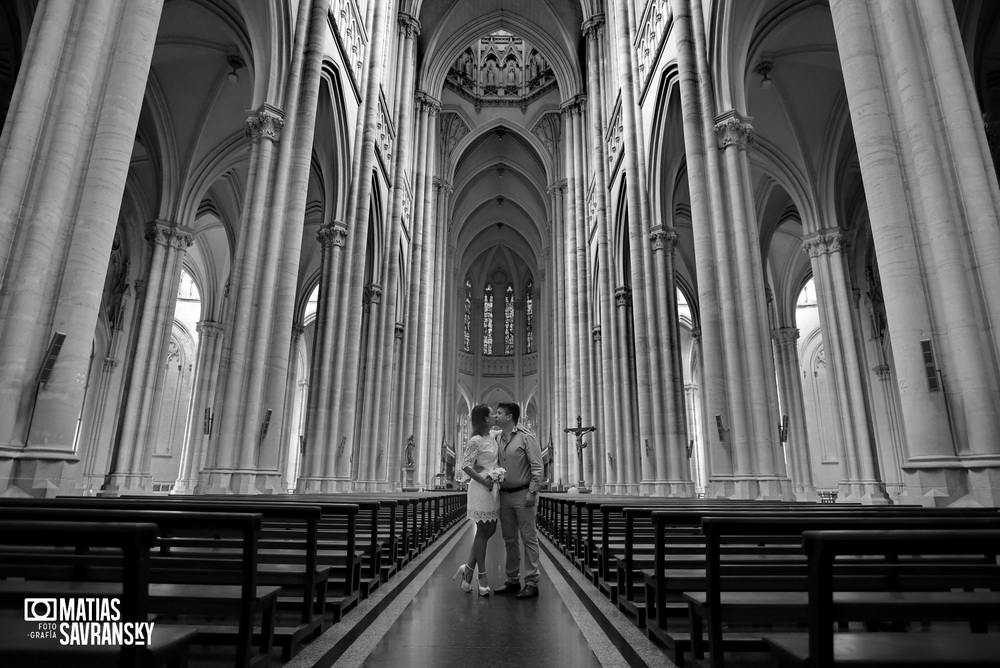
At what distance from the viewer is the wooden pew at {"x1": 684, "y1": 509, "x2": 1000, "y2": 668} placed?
215 cm

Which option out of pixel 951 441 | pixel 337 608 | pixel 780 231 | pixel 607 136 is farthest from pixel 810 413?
pixel 337 608

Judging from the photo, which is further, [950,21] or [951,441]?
[950,21]

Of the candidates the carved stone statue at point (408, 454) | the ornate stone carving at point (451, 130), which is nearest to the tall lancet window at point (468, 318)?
the ornate stone carving at point (451, 130)

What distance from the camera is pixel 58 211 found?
5363 millimetres

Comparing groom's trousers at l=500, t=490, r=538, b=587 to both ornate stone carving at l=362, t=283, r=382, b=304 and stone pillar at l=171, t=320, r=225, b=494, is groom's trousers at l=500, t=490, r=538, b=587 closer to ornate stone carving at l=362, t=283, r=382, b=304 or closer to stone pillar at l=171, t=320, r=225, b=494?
ornate stone carving at l=362, t=283, r=382, b=304

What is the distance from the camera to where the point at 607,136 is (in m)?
21.5

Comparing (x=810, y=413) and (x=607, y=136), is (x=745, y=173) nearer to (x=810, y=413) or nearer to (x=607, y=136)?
(x=607, y=136)

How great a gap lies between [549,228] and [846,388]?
856 inches

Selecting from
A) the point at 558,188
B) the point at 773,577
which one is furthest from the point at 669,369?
the point at 558,188

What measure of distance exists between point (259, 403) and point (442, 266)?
71.3ft

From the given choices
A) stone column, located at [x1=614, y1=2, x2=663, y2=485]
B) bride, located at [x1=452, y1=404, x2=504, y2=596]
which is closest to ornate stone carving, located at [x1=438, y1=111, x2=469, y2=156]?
stone column, located at [x1=614, y1=2, x2=663, y2=485]

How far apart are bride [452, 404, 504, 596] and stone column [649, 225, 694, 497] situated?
34.1 ft

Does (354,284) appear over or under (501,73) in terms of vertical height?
under

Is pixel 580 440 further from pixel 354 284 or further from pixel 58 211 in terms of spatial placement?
pixel 58 211
